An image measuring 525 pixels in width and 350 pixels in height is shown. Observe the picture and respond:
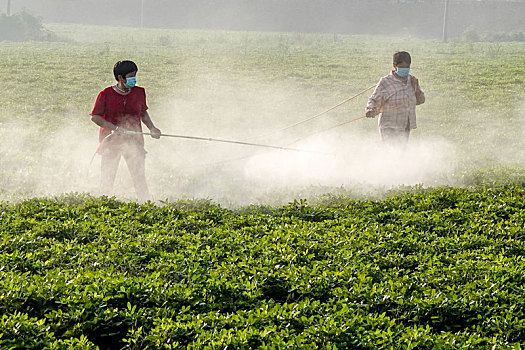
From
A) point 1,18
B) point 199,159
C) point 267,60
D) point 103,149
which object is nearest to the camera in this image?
point 103,149

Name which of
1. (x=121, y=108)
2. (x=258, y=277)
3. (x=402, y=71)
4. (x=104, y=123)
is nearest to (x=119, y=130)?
(x=104, y=123)

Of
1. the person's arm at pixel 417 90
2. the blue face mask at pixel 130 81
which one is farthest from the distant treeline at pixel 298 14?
the blue face mask at pixel 130 81

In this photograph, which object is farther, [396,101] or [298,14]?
[298,14]

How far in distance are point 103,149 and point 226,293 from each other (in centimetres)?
407

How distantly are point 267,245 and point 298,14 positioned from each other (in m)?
66.5

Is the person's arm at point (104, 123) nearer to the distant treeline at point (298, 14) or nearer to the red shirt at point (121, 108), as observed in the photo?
the red shirt at point (121, 108)

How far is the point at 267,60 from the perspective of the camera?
27.3m

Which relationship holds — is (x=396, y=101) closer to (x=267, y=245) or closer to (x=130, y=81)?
(x=130, y=81)

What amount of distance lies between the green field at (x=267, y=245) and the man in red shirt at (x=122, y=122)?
63cm

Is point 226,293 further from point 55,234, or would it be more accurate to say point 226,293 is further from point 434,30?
point 434,30

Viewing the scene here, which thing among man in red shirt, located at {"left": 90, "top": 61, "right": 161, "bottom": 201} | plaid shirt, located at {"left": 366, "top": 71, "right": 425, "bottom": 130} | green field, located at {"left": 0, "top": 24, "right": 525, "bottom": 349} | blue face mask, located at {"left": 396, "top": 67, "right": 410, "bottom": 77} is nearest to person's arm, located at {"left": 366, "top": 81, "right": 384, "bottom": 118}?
plaid shirt, located at {"left": 366, "top": 71, "right": 425, "bottom": 130}

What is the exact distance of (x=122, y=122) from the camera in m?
8.51

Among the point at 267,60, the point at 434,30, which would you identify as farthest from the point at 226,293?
the point at 434,30

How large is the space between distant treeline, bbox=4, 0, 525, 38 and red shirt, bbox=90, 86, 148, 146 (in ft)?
190
